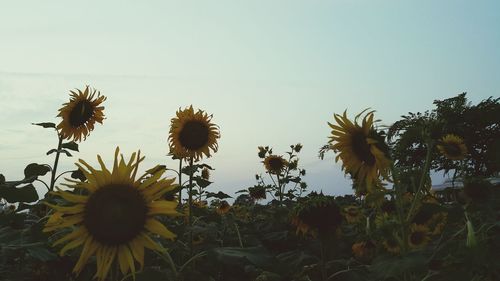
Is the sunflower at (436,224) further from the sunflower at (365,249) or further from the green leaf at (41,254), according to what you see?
the green leaf at (41,254)

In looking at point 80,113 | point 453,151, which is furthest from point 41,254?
point 453,151

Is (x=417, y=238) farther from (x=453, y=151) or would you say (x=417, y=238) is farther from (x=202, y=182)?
(x=453, y=151)

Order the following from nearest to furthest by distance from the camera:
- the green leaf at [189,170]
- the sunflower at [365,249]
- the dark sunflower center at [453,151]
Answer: the sunflower at [365,249]
the green leaf at [189,170]
the dark sunflower center at [453,151]

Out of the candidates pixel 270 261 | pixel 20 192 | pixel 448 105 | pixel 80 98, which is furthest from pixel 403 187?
pixel 448 105

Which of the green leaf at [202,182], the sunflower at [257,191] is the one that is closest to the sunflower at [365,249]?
the green leaf at [202,182]

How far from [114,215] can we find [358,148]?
1.55 meters

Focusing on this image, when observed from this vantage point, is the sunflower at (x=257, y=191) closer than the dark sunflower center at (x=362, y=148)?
No

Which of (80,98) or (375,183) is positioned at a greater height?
(80,98)

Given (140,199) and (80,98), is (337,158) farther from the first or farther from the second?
(80,98)

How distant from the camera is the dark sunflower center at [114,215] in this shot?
214 cm

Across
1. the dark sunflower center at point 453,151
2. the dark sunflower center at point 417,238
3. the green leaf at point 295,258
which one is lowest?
the green leaf at point 295,258

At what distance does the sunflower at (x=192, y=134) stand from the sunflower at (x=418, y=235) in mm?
2195

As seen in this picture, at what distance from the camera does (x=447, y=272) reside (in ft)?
7.27

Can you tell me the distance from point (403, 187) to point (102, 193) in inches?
67.1
